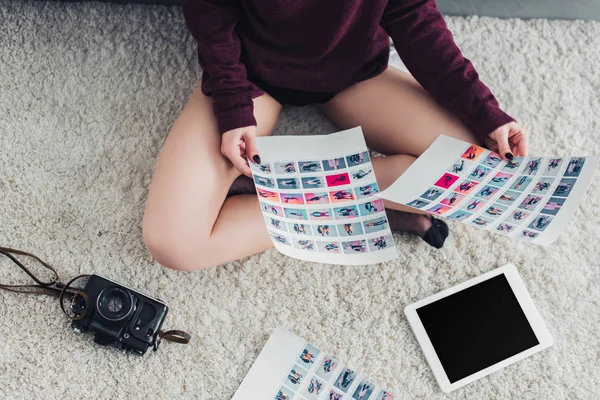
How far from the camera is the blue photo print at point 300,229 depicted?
0.81 meters

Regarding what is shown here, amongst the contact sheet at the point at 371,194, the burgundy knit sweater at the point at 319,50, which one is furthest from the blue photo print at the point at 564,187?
the burgundy knit sweater at the point at 319,50

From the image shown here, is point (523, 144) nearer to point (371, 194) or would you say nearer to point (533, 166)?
point (533, 166)

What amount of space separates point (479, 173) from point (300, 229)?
27 centimetres

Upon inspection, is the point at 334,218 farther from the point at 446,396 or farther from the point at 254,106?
the point at 446,396

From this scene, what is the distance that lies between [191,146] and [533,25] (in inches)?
27.5

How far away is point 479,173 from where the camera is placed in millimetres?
801

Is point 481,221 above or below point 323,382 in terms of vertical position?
above

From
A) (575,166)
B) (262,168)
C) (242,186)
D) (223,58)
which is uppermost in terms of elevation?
(575,166)

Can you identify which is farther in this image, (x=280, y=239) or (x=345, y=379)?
(x=345, y=379)

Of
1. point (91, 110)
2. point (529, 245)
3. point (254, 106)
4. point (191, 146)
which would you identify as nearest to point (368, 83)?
point (254, 106)

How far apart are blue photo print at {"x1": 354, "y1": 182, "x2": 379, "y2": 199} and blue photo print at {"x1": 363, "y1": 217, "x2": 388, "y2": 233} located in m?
0.04

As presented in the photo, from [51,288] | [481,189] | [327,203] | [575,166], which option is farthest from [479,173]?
[51,288]

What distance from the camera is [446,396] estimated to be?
0.92 meters

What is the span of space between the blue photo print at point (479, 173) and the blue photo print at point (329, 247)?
22cm
